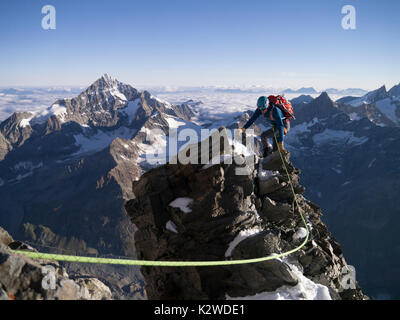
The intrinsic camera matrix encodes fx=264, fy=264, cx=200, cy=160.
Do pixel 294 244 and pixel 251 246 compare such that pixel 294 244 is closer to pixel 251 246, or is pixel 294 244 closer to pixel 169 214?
pixel 251 246

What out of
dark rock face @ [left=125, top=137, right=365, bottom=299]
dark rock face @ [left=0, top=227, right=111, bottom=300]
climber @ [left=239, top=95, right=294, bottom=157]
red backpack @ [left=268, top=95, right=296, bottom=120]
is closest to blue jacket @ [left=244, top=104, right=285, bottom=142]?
climber @ [left=239, top=95, right=294, bottom=157]

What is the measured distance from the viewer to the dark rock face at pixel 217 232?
14.7 m

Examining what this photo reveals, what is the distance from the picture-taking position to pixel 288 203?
799 inches

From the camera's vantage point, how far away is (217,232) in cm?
1628

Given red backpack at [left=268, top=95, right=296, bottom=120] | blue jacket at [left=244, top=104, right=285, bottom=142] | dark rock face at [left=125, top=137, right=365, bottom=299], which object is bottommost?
dark rock face at [left=125, top=137, right=365, bottom=299]

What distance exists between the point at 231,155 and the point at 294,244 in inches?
296

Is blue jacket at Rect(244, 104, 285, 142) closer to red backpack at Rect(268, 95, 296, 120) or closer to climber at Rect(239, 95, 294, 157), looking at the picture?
climber at Rect(239, 95, 294, 157)

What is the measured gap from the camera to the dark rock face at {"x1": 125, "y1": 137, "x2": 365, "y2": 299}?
14.7 meters

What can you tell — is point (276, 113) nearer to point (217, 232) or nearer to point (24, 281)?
point (217, 232)

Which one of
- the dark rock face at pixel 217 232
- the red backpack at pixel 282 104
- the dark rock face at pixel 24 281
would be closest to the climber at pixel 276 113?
the red backpack at pixel 282 104

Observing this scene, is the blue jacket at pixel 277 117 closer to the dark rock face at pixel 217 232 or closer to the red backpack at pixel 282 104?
the red backpack at pixel 282 104

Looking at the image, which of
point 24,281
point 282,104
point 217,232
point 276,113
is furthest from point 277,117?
point 24,281

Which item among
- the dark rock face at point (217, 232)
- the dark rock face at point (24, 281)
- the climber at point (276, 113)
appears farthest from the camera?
the climber at point (276, 113)
